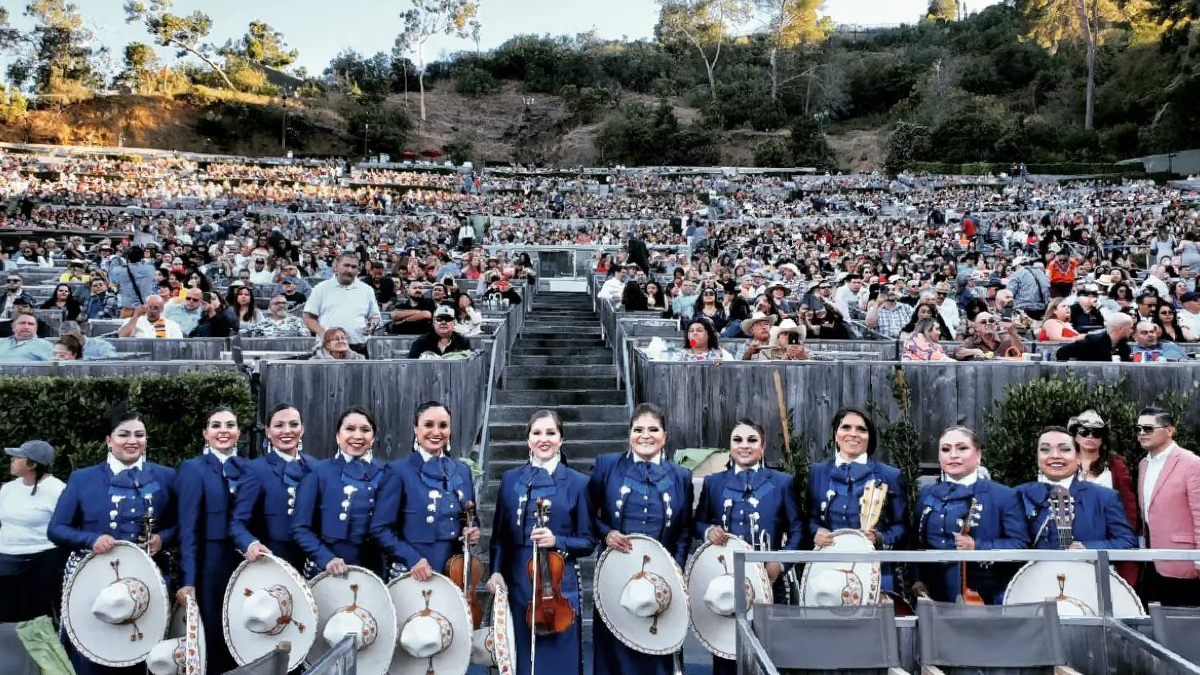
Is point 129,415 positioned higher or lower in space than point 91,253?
lower

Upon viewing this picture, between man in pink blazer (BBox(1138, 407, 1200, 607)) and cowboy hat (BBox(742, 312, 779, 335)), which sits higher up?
cowboy hat (BBox(742, 312, 779, 335))

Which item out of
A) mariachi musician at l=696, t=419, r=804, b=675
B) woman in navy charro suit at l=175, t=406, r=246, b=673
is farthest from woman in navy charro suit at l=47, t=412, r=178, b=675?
mariachi musician at l=696, t=419, r=804, b=675

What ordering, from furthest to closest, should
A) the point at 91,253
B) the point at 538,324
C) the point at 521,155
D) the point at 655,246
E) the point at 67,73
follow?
the point at 521,155 → the point at 67,73 → the point at 655,246 → the point at 91,253 → the point at 538,324

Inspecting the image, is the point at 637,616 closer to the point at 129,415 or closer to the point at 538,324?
the point at 129,415

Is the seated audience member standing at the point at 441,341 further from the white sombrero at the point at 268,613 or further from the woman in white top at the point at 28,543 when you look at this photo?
the white sombrero at the point at 268,613

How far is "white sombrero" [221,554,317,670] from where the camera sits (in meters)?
5.33

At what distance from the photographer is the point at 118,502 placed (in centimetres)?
593

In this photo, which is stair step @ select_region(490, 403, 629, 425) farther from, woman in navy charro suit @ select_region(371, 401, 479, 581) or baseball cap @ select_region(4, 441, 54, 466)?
baseball cap @ select_region(4, 441, 54, 466)

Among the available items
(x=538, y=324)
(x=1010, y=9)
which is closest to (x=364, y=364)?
(x=538, y=324)

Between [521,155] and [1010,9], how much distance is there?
159 ft

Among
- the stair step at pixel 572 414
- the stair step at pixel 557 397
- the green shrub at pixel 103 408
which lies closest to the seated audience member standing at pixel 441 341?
the stair step at pixel 572 414

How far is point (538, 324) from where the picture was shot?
1625 centimetres

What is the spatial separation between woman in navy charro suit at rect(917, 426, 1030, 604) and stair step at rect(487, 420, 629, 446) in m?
4.43

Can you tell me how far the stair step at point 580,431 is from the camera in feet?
33.3
